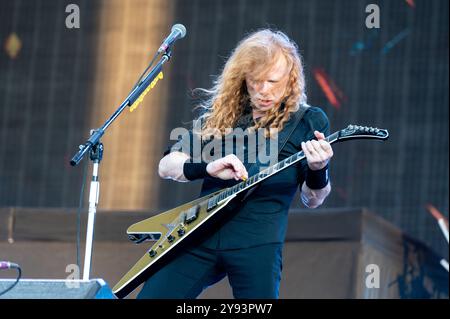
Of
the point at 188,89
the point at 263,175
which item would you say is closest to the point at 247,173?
the point at 263,175

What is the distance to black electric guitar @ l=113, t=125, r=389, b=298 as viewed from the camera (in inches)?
125

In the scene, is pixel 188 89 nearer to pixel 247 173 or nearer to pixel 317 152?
pixel 247 173

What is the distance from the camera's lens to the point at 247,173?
3.18 m

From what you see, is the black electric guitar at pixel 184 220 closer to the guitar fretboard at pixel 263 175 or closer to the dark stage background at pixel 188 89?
the guitar fretboard at pixel 263 175

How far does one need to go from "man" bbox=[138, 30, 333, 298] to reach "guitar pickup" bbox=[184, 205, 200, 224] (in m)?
0.08

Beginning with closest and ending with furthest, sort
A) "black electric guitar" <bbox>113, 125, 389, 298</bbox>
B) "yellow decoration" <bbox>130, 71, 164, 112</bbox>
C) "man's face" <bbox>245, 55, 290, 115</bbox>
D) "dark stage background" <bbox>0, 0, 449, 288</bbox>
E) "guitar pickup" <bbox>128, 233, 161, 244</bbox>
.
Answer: "black electric guitar" <bbox>113, 125, 389, 298</bbox>
"man's face" <bbox>245, 55, 290, 115</bbox>
"guitar pickup" <bbox>128, 233, 161, 244</bbox>
"yellow decoration" <bbox>130, 71, 164, 112</bbox>
"dark stage background" <bbox>0, 0, 449, 288</bbox>

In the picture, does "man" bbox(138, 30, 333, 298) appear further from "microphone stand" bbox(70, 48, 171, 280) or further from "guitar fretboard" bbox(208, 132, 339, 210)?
"microphone stand" bbox(70, 48, 171, 280)

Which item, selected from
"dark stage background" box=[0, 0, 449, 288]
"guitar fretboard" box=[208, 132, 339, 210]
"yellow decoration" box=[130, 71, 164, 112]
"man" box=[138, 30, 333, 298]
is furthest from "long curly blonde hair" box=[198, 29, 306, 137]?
"dark stage background" box=[0, 0, 449, 288]

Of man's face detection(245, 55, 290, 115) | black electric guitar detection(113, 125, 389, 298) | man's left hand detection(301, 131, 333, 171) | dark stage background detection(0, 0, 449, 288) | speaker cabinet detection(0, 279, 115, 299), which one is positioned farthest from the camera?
dark stage background detection(0, 0, 449, 288)

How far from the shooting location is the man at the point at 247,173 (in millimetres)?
3098

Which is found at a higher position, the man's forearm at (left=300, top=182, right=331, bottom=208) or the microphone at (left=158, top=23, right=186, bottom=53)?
the microphone at (left=158, top=23, right=186, bottom=53)

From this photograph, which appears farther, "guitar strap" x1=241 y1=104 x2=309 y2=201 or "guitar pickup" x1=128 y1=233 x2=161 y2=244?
"guitar pickup" x1=128 y1=233 x2=161 y2=244

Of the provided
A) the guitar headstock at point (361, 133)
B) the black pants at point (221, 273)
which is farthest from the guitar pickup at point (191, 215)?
the guitar headstock at point (361, 133)

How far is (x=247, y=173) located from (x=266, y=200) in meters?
0.11
